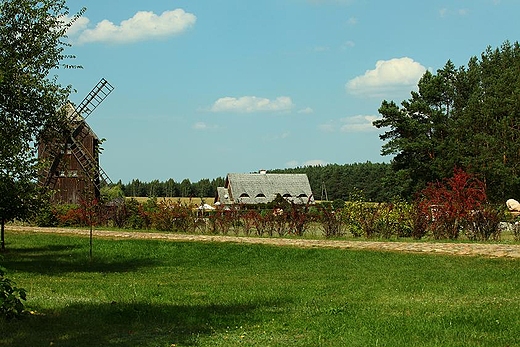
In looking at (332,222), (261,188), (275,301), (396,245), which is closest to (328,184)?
(261,188)

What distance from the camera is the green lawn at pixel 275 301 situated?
7.41m

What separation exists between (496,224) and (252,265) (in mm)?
9391

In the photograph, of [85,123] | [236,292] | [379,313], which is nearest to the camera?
[379,313]

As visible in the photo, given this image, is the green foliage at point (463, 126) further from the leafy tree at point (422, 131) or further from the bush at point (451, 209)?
the bush at point (451, 209)

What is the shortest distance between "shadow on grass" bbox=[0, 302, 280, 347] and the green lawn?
0.01 metres

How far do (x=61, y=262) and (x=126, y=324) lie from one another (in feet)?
37.1

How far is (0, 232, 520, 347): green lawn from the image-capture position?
7410 mm

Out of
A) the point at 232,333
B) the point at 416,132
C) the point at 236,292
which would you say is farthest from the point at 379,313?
the point at 416,132

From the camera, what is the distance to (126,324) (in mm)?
8328

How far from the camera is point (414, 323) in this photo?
8023mm

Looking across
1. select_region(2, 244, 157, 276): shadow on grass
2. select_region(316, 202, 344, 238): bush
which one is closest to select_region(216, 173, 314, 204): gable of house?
select_region(316, 202, 344, 238): bush

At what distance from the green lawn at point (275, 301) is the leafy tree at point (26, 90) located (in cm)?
249

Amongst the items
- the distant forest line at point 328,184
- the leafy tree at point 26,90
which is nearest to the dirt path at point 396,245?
the leafy tree at point 26,90

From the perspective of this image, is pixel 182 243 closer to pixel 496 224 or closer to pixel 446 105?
pixel 496 224
